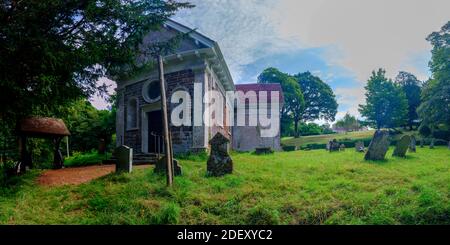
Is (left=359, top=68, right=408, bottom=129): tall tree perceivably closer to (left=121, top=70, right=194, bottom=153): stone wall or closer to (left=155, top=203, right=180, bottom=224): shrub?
(left=121, top=70, right=194, bottom=153): stone wall

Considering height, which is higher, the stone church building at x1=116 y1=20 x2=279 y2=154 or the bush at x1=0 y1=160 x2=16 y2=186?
the stone church building at x1=116 y1=20 x2=279 y2=154

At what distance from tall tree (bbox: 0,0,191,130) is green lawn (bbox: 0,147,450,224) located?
2.06 m

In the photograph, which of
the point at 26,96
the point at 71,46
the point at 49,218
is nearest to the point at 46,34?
the point at 71,46

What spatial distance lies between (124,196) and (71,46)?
10.6ft

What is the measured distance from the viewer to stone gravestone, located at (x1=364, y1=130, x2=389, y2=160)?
860 centimetres

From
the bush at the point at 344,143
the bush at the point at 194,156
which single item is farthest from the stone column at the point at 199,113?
the bush at the point at 344,143

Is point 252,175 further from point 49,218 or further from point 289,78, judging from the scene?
point 289,78

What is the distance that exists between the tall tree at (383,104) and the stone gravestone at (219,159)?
20691 millimetres

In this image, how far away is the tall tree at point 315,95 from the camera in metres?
16.6

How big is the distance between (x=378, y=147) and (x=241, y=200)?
5.92 m

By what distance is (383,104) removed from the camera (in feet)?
75.5

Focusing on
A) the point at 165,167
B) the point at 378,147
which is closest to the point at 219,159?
the point at 165,167

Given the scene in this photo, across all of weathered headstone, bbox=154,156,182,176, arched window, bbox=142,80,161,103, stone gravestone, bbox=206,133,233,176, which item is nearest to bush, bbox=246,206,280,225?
stone gravestone, bbox=206,133,233,176
